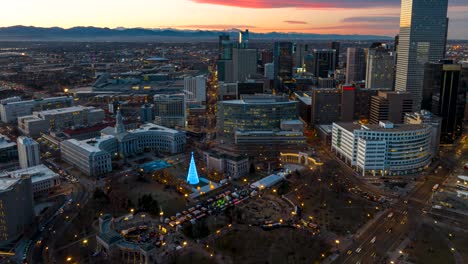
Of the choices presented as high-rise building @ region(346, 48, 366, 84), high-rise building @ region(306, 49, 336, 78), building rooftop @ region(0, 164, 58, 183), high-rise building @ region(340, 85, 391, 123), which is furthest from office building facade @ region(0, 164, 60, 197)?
high-rise building @ region(306, 49, 336, 78)

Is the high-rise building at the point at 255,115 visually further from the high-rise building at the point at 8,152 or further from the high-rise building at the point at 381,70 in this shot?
the high-rise building at the point at 8,152

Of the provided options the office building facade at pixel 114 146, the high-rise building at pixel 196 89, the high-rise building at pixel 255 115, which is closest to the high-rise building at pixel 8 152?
the office building facade at pixel 114 146

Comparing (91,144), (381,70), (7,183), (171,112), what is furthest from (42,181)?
(381,70)

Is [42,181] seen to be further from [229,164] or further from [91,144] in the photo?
[229,164]

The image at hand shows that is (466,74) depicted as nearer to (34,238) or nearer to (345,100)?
(345,100)

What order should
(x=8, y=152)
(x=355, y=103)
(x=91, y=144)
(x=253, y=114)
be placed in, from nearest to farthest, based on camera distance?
(x=91, y=144)
(x=8, y=152)
(x=253, y=114)
(x=355, y=103)

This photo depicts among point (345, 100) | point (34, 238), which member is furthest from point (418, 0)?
point (34, 238)
